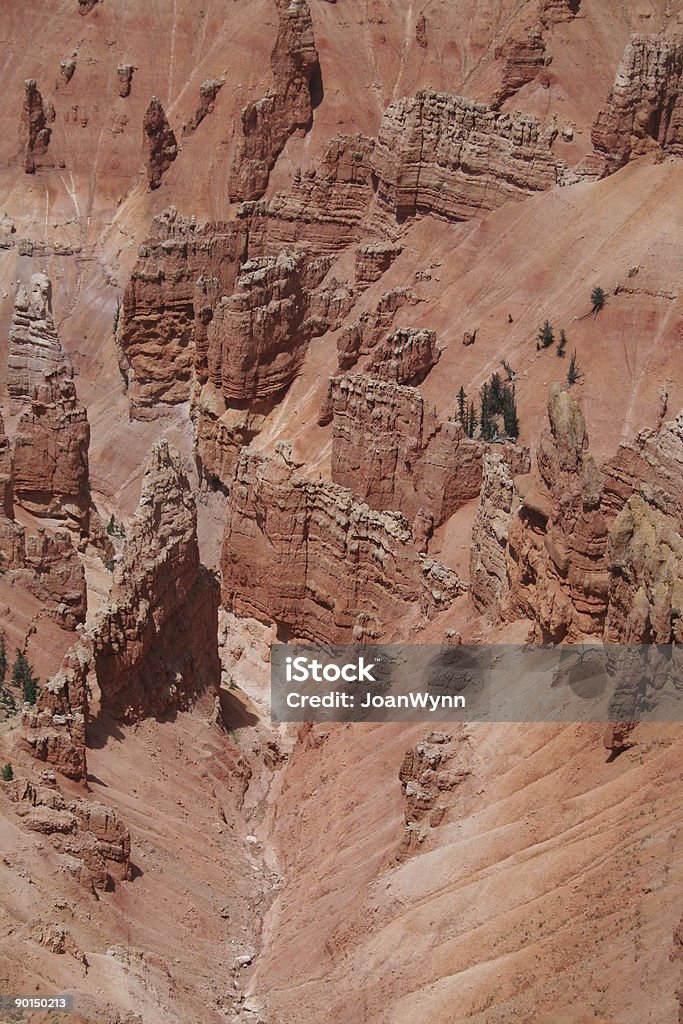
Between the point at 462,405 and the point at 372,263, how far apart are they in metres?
16.8

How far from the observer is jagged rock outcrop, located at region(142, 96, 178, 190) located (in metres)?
95.1

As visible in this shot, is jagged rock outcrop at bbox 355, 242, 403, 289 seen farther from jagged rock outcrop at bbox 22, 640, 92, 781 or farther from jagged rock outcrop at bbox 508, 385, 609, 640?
jagged rock outcrop at bbox 22, 640, 92, 781

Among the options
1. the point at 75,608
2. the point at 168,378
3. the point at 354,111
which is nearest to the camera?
the point at 75,608

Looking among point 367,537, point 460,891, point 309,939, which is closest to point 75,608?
point 367,537

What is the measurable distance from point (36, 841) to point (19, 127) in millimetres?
78502

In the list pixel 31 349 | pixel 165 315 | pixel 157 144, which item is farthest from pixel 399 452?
pixel 157 144

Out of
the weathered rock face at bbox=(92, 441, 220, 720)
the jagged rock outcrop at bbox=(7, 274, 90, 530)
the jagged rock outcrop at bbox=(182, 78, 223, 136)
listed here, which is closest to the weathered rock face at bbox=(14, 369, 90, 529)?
the jagged rock outcrop at bbox=(7, 274, 90, 530)

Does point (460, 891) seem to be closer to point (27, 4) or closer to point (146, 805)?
point (146, 805)

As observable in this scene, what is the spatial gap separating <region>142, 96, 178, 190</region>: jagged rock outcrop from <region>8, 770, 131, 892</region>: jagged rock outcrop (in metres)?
65.8

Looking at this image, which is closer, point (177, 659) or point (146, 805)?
point (146, 805)

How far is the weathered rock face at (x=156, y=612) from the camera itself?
40.2 m

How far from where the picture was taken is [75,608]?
48.8 m

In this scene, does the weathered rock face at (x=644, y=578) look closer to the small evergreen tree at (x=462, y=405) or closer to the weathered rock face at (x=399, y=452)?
the weathered rock face at (x=399, y=452)

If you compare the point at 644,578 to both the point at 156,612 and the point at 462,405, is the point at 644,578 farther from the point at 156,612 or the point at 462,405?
the point at 462,405
